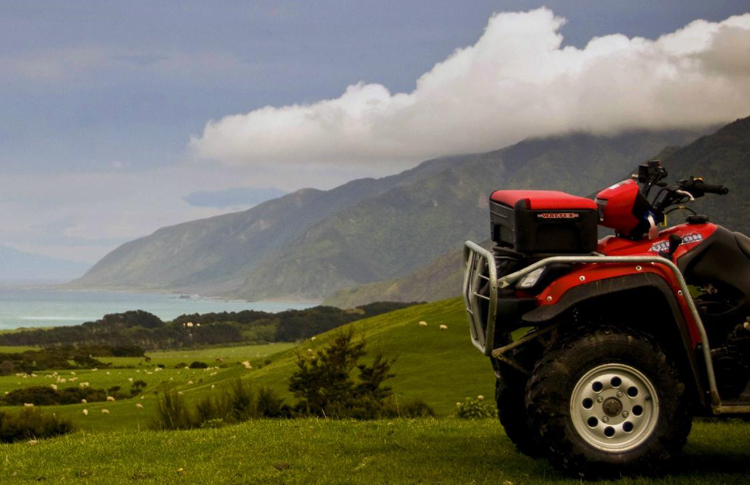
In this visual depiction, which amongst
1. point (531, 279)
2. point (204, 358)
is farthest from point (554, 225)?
point (204, 358)

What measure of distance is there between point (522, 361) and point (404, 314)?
125 ft

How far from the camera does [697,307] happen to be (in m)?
9.14

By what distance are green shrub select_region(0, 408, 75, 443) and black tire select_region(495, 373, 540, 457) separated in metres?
10.4

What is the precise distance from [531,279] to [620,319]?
1066mm

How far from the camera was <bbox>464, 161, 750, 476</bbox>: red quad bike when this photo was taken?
849 centimetres

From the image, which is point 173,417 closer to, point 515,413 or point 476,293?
point 515,413

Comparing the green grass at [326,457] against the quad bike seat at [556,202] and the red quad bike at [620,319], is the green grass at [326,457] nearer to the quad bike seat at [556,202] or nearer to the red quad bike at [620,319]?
the red quad bike at [620,319]

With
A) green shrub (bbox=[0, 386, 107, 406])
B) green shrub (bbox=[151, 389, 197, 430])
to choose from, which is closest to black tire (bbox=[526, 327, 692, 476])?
green shrub (bbox=[151, 389, 197, 430])

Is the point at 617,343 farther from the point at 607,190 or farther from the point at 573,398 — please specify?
the point at 607,190

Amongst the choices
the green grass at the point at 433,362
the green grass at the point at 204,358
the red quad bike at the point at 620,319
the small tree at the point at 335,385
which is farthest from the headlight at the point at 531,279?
the green grass at the point at 204,358

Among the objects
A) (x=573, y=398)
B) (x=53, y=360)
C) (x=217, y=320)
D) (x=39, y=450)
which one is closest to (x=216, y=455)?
(x=39, y=450)

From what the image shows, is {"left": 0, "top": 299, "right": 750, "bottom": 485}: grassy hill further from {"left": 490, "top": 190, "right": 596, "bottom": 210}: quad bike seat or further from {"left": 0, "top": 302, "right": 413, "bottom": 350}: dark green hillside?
{"left": 0, "top": 302, "right": 413, "bottom": 350}: dark green hillside

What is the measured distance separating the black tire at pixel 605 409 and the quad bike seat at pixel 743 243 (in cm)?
143

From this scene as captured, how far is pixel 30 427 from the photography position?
1728 centimetres
